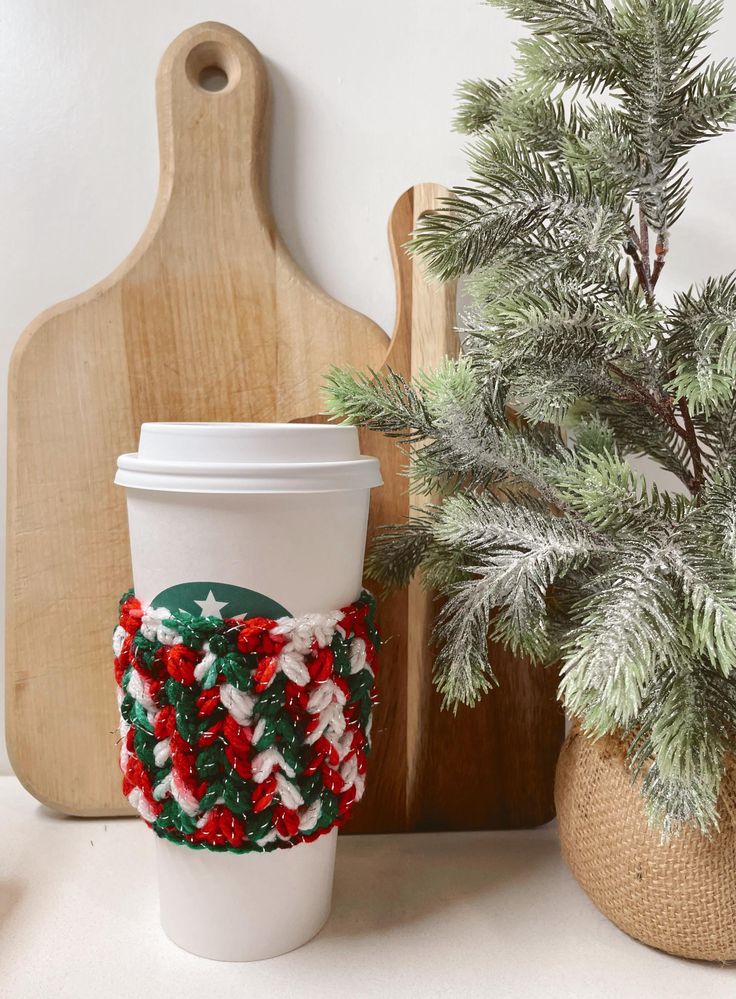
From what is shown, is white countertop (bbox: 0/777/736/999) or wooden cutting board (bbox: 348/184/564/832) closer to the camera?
white countertop (bbox: 0/777/736/999)

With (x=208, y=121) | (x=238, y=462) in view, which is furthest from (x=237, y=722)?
(x=208, y=121)

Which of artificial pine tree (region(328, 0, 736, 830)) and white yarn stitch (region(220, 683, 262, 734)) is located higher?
artificial pine tree (region(328, 0, 736, 830))

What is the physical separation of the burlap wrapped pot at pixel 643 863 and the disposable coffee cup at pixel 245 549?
19 centimetres

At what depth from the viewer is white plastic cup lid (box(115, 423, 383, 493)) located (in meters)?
0.48

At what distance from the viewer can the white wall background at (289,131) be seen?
0.71 metres

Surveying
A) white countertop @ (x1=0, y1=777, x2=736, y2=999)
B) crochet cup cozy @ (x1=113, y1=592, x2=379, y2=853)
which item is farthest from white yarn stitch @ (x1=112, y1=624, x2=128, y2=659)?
white countertop @ (x1=0, y1=777, x2=736, y2=999)

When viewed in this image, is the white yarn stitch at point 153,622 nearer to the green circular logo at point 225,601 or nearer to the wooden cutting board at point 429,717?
the green circular logo at point 225,601

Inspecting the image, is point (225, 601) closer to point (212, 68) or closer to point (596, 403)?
point (596, 403)

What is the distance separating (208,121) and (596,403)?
42 cm

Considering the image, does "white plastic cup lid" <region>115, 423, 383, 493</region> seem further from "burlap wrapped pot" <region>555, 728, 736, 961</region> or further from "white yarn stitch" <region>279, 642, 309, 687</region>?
"burlap wrapped pot" <region>555, 728, 736, 961</region>

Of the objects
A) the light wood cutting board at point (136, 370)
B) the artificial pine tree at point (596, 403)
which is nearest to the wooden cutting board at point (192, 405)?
the light wood cutting board at point (136, 370)

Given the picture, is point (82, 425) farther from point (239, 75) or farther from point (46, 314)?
point (239, 75)

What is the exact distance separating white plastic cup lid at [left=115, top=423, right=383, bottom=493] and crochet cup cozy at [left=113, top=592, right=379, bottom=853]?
0.09 metres

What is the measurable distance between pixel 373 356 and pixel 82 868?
0.50 metres
